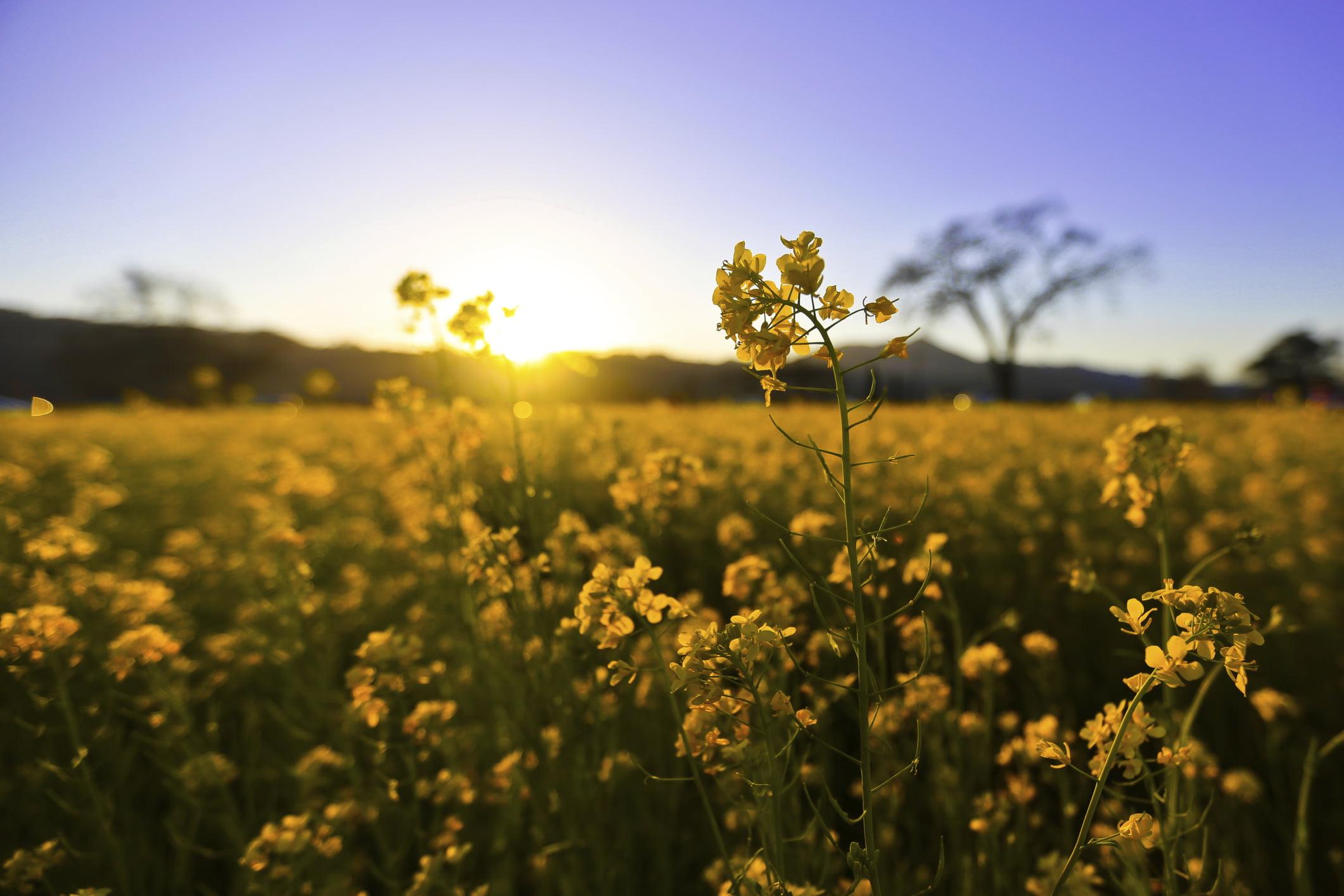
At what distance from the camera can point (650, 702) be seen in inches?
98.7

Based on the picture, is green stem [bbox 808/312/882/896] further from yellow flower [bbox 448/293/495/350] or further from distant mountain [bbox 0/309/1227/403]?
distant mountain [bbox 0/309/1227/403]

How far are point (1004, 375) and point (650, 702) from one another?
36.3 m

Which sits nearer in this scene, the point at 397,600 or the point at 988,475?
the point at 397,600

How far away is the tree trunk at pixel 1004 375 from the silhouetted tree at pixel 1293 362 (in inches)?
829

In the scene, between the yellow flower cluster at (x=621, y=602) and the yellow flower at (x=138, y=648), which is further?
the yellow flower at (x=138, y=648)

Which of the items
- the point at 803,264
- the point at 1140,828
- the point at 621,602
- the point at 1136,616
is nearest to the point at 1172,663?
the point at 1136,616

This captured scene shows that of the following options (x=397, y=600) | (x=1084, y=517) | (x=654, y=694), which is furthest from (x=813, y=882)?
(x=1084, y=517)

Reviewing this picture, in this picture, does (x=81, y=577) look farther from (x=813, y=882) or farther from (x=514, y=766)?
(x=813, y=882)

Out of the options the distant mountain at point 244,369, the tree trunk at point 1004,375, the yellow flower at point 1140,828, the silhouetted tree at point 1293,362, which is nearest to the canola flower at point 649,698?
the yellow flower at point 1140,828

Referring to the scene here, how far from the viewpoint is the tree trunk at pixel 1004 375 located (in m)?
33.8

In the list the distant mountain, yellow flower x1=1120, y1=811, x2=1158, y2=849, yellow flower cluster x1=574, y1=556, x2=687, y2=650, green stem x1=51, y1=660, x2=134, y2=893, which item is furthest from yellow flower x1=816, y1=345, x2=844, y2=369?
the distant mountain

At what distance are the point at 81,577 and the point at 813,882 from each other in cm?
290

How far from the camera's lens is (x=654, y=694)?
252 centimetres

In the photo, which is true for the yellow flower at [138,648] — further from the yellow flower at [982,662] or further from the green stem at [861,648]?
the yellow flower at [982,662]
